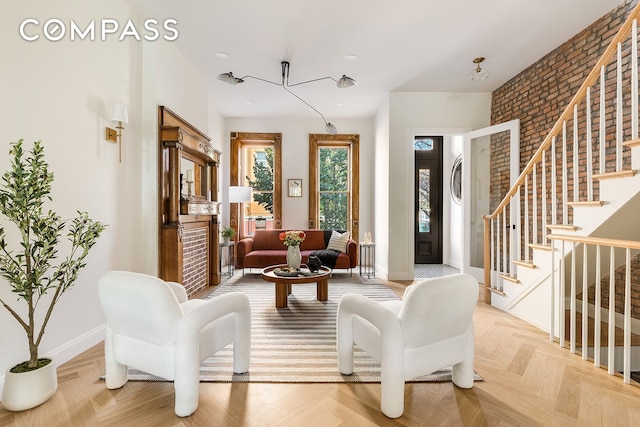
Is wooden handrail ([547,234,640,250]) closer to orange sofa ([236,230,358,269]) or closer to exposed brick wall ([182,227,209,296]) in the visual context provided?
orange sofa ([236,230,358,269])

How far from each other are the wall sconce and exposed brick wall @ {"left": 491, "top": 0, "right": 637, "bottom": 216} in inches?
187

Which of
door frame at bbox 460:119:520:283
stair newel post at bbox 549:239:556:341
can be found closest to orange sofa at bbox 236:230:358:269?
door frame at bbox 460:119:520:283

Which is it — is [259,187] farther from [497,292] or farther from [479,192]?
[497,292]

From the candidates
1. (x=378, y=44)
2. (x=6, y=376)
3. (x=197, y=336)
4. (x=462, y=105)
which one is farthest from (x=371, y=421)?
(x=462, y=105)

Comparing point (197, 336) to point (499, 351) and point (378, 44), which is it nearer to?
point (499, 351)

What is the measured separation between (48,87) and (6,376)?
1880 millimetres

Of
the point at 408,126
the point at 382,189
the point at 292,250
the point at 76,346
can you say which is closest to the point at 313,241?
the point at 382,189

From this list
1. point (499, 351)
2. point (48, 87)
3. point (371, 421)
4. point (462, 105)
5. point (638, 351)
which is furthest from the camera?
point (462, 105)

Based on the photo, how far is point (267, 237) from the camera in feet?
19.2

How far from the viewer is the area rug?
7.00 feet

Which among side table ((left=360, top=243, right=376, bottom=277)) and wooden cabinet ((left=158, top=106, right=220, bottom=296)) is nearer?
wooden cabinet ((left=158, top=106, right=220, bottom=296))

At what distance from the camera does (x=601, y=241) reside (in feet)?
7.28

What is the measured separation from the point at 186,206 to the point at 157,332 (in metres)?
A: 2.32

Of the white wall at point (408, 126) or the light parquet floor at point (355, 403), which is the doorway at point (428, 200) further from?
the light parquet floor at point (355, 403)
